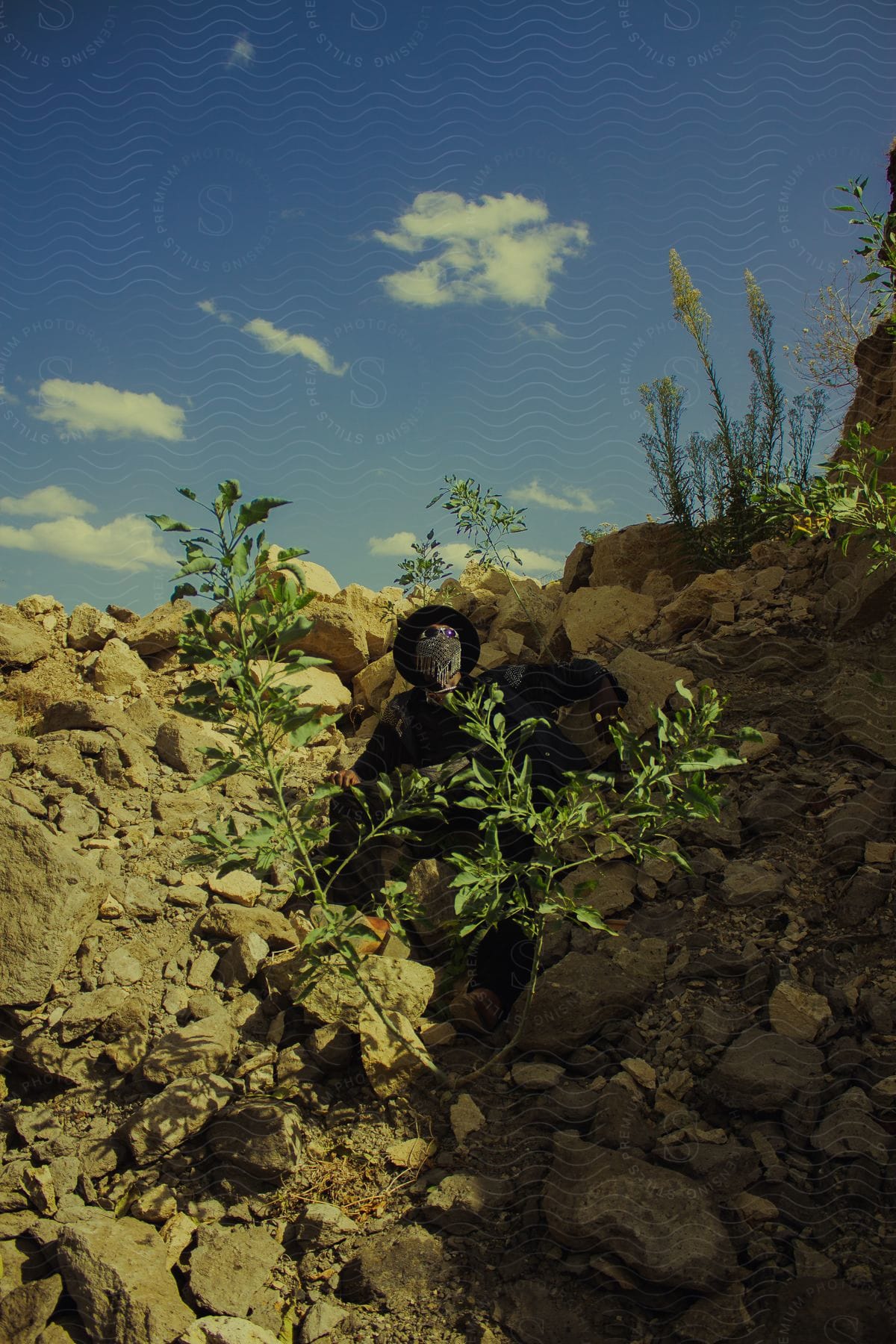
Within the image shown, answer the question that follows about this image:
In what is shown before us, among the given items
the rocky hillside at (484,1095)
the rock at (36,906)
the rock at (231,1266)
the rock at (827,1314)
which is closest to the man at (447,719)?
the rocky hillside at (484,1095)

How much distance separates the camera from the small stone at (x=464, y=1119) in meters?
2.72

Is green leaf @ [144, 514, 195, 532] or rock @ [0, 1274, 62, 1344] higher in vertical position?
green leaf @ [144, 514, 195, 532]

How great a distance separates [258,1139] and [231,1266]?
341 millimetres

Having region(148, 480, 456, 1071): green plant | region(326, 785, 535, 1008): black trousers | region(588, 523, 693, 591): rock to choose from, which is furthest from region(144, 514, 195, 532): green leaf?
region(588, 523, 693, 591): rock

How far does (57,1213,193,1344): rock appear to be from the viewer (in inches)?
89.4

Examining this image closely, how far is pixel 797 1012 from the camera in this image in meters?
2.71

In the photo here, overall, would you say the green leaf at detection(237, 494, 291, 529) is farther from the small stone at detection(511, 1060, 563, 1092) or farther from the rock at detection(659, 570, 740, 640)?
the rock at detection(659, 570, 740, 640)

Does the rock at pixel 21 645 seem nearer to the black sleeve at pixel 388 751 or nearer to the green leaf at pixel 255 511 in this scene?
the black sleeve at pixel 388 751

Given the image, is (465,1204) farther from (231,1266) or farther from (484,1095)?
(231,1266)

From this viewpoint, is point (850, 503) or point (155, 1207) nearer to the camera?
point (155, 1207)

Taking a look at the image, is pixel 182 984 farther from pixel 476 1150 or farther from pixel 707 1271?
pixel 707 1271

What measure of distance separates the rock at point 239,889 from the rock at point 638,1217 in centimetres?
183

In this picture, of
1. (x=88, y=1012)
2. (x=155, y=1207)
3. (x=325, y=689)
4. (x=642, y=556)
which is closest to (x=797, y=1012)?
(x=155, y=1207)

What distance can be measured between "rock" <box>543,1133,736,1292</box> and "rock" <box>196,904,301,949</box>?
1522mm
